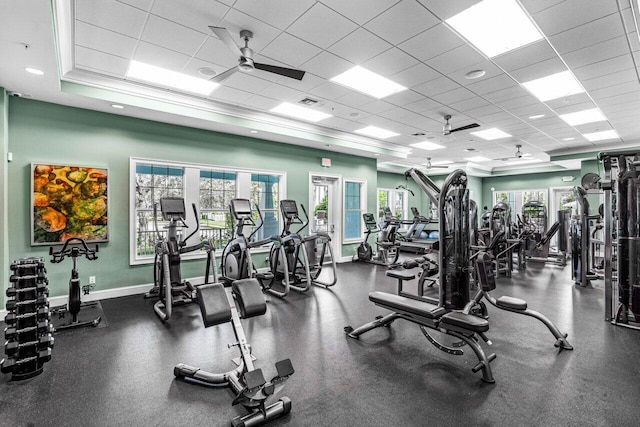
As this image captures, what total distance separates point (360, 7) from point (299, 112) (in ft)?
10.3

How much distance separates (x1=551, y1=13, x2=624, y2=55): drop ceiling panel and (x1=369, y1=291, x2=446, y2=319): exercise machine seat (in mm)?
3049

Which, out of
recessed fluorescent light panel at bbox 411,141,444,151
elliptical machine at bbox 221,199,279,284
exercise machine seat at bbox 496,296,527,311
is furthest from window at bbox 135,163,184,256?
recessed fluorescent light panel at bbox 411,141,444,151

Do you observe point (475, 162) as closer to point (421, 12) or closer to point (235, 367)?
point (421, 12)

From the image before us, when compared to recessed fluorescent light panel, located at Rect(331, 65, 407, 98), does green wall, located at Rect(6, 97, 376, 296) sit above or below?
below

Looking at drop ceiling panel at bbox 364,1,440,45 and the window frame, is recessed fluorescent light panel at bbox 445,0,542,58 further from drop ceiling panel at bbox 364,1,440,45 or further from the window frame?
the window frame

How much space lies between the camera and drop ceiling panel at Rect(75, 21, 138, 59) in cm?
308

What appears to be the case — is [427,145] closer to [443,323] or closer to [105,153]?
[443,323]

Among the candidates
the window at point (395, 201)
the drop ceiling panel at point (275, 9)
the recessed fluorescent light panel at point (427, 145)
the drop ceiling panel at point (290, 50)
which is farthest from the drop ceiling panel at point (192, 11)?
the window at point (395, 201)

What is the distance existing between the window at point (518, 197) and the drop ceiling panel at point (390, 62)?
10357 mm

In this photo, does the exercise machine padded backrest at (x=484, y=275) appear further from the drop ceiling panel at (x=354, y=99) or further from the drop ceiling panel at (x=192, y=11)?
the drop ceiling panel at (x=192, y=11)

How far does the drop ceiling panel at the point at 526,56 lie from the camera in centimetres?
338

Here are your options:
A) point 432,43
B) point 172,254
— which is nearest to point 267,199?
point 172,254

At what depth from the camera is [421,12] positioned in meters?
2.79

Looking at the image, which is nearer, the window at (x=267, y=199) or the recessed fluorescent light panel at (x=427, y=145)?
the window at (x=267, y=199)
